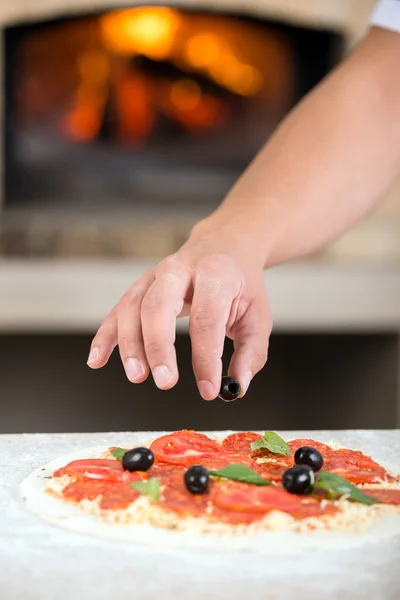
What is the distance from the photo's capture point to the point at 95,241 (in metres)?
2.92

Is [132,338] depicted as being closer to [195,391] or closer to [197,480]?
[197,480]

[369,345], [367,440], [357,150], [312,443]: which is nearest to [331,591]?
[312,443]

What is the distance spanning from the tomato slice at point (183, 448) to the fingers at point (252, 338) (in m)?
0.10

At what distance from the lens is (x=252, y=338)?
120cm

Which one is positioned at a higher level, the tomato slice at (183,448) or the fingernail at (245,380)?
the fingernail at (245,380)

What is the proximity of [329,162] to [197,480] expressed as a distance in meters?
0.65

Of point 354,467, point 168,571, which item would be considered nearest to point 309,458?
point 354,467

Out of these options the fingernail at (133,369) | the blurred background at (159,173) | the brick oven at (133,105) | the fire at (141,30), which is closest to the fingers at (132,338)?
the fingernail at (133,369)

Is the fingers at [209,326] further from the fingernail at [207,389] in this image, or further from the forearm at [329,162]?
the forearm at [329,162]

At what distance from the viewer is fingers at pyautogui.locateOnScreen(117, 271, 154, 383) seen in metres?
1.11

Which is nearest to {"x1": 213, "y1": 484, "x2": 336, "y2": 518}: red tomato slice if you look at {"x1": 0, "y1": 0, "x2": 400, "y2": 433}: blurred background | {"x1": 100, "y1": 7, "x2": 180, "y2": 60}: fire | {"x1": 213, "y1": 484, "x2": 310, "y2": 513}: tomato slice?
{"x1": 213, "y1": 484, "x2": 310, "y2": 513}: tomato slice

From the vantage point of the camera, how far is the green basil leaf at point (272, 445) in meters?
1.11

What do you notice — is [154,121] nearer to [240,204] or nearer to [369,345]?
[369,345]

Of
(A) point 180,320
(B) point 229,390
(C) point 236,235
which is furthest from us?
(A) point 180,320
